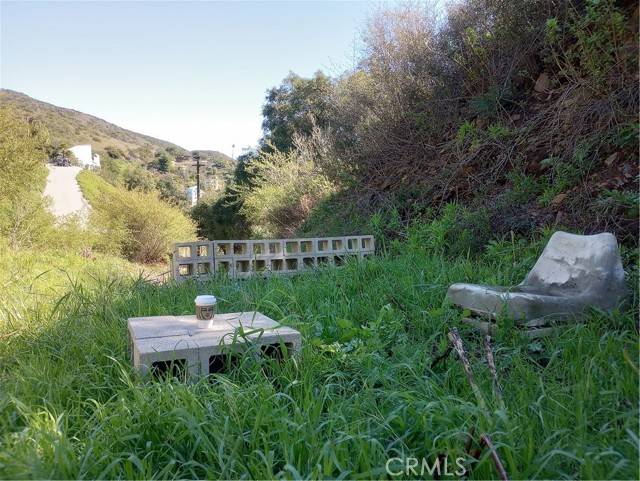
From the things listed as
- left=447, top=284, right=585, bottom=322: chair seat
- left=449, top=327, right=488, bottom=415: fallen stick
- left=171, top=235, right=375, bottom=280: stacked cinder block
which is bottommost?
left=449, top=327, right=488, bottom=415: fallen stick

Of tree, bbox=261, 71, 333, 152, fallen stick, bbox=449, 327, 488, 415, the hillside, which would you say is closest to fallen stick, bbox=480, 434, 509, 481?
fallen stick, bbox=449, 327, 488, 415

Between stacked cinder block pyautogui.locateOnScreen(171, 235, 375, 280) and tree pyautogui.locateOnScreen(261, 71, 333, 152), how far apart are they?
31.0ft

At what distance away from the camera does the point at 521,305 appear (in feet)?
7.41

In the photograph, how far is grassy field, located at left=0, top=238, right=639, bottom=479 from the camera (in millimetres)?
1212

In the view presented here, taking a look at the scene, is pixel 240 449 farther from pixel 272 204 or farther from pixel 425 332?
pixel 272 204

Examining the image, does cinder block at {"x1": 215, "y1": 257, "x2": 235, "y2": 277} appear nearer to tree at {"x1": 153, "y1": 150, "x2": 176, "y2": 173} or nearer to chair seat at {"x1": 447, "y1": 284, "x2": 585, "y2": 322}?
chair seat at {"x1": 447, "y1": 284, "x2": 585, "y2": 322}

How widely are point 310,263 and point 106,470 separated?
4.00 meters

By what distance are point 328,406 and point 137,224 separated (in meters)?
12.9

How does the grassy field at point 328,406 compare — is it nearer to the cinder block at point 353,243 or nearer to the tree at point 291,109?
the cinder block at point 353,243

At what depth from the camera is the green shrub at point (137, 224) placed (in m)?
12.6

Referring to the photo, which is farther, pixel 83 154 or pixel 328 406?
pixel 83 154

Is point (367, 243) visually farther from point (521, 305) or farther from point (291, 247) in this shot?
point (521, 305)

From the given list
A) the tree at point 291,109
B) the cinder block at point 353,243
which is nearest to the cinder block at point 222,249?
the cinder block at point 353,243

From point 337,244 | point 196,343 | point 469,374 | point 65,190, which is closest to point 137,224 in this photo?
point 65,190
